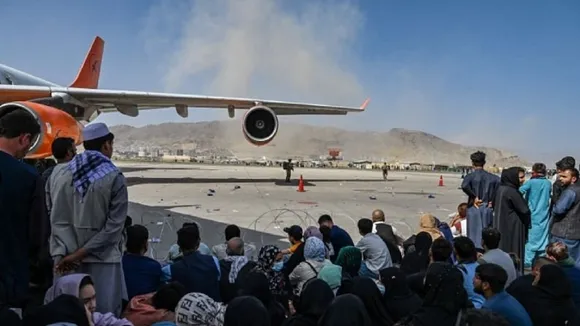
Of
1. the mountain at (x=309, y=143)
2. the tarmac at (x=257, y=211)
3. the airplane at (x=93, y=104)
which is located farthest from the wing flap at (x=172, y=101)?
the mountain at (x=309, y=143)

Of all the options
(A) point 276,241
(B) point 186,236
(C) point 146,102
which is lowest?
(A) point 276,241

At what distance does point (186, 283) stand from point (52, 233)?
0.96 meters

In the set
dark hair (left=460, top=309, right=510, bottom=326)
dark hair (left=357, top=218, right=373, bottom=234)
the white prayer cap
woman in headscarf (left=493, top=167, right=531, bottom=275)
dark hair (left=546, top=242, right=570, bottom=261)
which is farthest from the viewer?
woman in headscarf (left=493, top=167, right=531, bottom=275)

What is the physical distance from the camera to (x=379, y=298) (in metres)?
3.39

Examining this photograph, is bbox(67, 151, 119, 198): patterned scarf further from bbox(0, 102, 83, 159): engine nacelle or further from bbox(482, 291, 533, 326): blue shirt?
bbox(0, 102, 83, 159): engine nacelle

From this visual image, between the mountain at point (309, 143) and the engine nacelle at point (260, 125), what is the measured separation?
101881 millimetres

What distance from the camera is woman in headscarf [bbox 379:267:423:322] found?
3.40m

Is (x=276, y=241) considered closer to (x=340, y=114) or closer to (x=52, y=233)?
(x=52, y=233)

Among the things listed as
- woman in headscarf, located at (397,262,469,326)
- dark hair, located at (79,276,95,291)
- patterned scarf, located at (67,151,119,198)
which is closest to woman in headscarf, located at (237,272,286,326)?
woman in headscarf, located at (397,262,469,326)

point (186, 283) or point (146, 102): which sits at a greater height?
point (146, 102)

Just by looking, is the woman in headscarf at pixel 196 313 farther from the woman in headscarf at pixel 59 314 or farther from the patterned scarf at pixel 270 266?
the patterned scarf at pixel 270 266

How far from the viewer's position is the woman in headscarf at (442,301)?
2.88 meters

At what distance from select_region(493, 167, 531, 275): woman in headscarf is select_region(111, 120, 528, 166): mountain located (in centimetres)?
11254

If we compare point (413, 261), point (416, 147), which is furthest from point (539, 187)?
point (416, 147)
